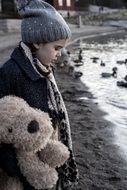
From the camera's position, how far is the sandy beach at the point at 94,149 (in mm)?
5729

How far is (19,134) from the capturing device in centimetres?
275

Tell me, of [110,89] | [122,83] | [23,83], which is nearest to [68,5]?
[122,83]

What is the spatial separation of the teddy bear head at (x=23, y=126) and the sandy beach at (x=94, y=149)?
8.97ft

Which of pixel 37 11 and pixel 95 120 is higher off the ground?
pixel 37 11

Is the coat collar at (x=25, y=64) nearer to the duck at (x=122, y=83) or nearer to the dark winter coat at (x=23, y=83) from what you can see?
the dark winter coat at (x=23, y=83)

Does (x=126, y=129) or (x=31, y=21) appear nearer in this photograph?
(x=31, y=21)

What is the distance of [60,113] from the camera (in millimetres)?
3100

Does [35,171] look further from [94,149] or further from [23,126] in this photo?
[94,149]

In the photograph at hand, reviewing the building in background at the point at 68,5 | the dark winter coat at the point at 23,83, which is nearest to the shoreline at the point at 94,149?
the dark winter coat at the point at 23,83

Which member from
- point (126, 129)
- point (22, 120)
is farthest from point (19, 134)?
point (126, 129)

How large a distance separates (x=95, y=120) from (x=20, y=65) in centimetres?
633

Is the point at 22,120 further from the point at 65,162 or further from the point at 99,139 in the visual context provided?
the point at 99,139

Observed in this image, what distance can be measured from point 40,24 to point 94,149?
4.27 m

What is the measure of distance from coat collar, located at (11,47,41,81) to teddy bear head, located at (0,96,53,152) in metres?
0.21
